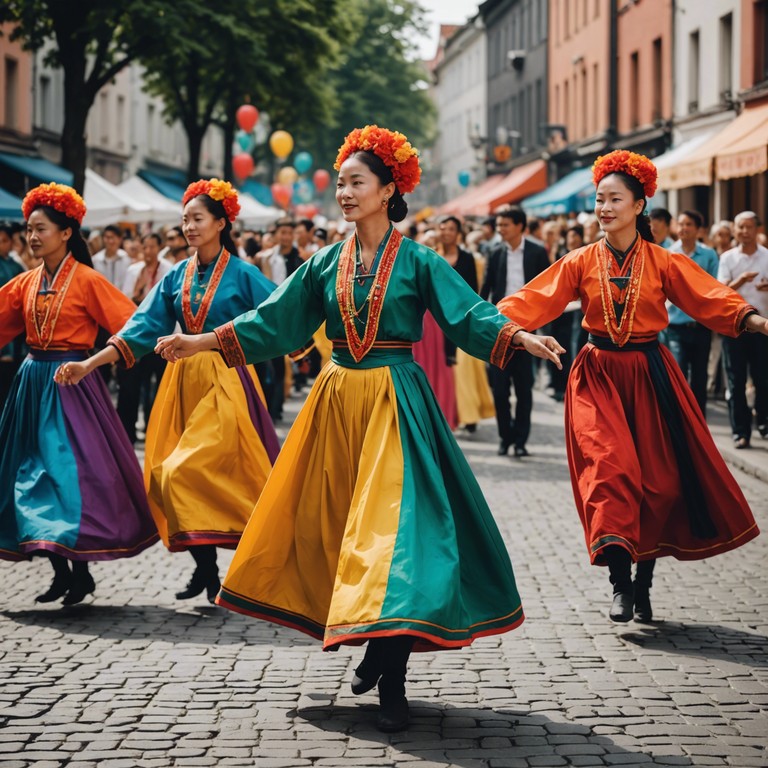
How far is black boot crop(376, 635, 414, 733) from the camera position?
5199mm

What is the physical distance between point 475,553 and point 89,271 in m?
3.24

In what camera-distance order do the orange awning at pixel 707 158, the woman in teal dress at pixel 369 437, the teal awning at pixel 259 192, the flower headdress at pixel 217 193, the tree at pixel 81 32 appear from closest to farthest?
the woman in teal dress at pixel 369 437, the flower headdress at pixel 217 193, the orange awning at pixel 707 158, the tree at pixel 81 32, the teal awning at pixel 259 192

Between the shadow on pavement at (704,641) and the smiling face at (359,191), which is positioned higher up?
the smiling face at (359,191)

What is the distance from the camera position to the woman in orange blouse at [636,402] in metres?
6.77

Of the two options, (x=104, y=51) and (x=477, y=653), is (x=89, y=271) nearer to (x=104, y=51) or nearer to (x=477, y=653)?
(x=477, y=653)

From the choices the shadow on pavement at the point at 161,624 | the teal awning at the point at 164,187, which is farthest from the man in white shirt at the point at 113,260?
the teal awning at the point at 164,187

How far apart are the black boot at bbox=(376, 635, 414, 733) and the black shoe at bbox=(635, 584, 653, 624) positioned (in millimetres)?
2024

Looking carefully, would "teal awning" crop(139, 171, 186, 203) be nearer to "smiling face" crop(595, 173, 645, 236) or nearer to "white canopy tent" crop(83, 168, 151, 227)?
"white canopy tent" crop(83, 168, 151, 227)

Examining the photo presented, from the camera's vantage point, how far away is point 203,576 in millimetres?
7664

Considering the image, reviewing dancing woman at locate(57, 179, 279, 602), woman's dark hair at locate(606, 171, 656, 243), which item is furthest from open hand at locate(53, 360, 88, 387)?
woman's dark hair at locate(606, 171, 656, 243)

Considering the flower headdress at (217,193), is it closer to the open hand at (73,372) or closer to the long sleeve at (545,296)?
the open hand at (73,372)

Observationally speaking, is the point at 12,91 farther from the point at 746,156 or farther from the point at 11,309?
the point at 11,309

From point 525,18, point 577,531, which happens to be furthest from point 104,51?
point 525,18

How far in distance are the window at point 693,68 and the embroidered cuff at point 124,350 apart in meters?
25.3
